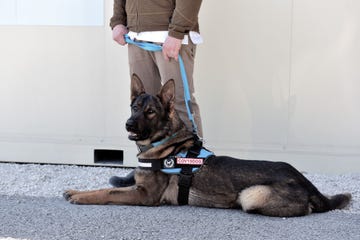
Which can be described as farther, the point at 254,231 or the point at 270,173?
the point at 270,173

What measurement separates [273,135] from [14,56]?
2.87 m

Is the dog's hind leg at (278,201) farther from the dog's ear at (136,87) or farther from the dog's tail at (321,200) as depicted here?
the dog's ear at (136,87)

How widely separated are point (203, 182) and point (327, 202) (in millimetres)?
964

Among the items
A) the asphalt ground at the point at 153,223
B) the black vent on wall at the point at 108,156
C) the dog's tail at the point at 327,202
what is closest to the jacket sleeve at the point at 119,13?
the asphalt ground at the point at 153,223

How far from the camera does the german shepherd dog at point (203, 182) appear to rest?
13.3 ft

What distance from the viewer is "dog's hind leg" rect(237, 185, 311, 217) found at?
403 centimetres

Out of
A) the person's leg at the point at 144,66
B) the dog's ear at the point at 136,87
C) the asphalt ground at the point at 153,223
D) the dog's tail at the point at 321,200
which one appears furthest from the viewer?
the person's leg at the point at 144,66

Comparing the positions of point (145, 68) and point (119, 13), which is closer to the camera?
point (145, 68)

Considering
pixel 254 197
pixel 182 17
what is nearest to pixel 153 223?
pixel 254 197

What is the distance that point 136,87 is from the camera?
173 inches

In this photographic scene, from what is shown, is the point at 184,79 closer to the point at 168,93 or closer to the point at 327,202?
the point at 168,93

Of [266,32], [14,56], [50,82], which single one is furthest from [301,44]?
[14,56]

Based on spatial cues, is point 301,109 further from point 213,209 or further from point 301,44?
point 213,209

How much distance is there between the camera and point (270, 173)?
163 inches
